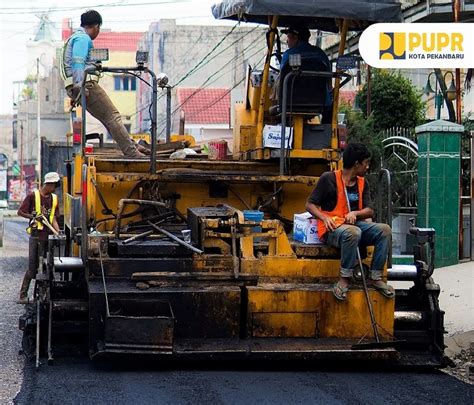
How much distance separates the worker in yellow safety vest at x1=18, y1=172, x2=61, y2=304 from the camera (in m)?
13.3

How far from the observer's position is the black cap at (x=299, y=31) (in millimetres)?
9922

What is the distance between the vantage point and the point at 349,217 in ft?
28.5

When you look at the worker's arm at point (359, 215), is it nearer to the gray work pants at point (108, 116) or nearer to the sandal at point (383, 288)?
the sandal at point (383, 288)

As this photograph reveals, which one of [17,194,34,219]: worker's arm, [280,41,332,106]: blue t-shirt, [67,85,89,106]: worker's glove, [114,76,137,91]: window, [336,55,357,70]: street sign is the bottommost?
[17,194,34,219]: worker's arm

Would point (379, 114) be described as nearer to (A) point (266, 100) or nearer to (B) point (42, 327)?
(A) point (266, 100)

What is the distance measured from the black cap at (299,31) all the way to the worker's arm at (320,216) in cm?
194

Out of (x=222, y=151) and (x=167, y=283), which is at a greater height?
(x=222, y=151)

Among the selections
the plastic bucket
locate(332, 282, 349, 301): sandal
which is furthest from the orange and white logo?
locate(332, 282, 349, 301): sandal

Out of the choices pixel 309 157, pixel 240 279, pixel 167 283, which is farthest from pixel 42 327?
pixel 309 157

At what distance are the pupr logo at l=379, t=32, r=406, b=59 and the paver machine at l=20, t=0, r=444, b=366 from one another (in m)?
0.20

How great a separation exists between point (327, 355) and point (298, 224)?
1440 millimetres

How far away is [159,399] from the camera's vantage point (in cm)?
712

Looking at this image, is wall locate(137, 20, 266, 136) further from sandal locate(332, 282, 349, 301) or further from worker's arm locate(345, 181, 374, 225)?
sandal locate(332, 282, 349, 301)

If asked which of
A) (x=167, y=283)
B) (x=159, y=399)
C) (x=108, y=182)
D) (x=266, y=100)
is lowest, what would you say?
(x=159, y=399)
